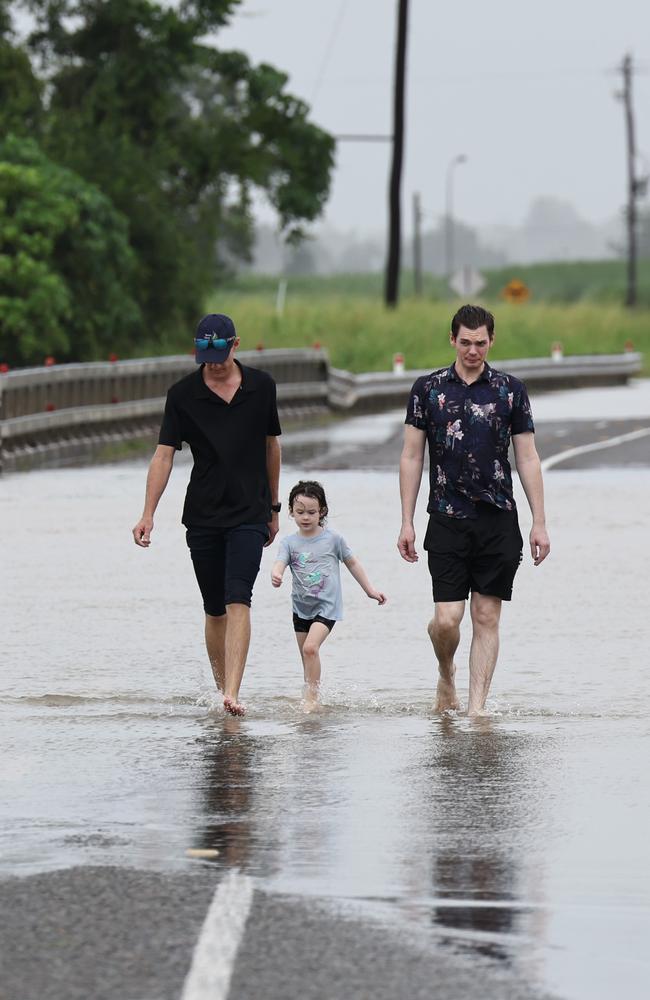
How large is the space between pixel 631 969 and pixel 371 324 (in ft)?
156

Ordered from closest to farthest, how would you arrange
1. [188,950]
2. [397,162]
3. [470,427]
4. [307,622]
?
[188,950], [470,427], [307,622], [397,162]

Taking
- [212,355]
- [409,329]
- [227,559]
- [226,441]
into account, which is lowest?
[227,559]

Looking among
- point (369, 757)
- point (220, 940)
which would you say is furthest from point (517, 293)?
point (220, 940)

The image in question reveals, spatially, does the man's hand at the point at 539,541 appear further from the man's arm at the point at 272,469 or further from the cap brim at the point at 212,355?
the cap brim at the point at 212,355

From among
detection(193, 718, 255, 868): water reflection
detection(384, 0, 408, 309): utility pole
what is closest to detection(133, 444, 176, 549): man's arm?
detection(193, 718, 255, 868): water reflection

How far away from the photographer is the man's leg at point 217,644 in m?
10.7

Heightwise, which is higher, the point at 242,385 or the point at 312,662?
the point at 242,385

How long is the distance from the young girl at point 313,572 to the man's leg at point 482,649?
1.65ft

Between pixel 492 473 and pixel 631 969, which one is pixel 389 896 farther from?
pixel 492 473

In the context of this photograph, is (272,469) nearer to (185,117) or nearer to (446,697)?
(446,697)

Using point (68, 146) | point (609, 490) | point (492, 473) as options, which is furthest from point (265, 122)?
point (492, 473)

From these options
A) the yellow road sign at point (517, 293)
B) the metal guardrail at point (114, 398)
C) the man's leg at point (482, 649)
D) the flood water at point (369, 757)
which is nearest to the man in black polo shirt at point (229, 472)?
the flood water at point (369, 757)

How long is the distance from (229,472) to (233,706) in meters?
1.03

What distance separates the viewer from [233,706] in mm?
10000
